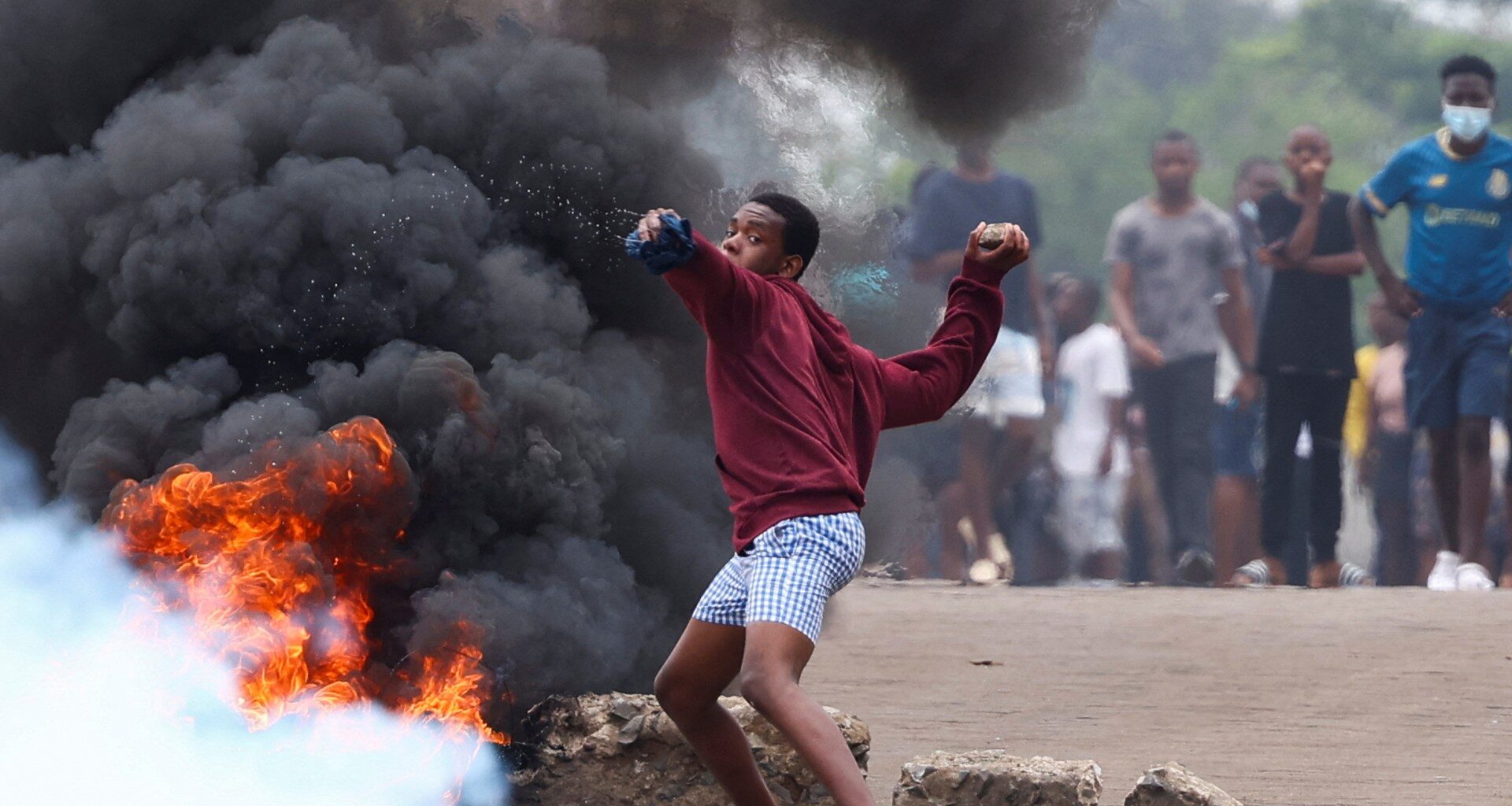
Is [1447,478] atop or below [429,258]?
below

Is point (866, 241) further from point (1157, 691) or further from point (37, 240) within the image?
point (37, 240)

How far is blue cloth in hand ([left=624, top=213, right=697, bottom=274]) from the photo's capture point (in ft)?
14.2

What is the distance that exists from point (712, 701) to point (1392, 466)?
356 inches

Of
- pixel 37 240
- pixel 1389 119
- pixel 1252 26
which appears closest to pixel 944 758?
pixel 37 240

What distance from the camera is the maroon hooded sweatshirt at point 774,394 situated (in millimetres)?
4574

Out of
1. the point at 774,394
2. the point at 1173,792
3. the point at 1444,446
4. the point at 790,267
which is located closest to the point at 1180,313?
the point at 1444,446

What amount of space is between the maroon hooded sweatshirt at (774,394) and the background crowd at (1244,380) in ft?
17.5

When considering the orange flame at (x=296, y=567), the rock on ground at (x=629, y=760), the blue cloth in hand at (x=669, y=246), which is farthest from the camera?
the rock on ground at (x=629, y=760)

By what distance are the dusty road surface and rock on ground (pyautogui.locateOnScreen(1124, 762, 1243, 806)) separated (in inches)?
29.7

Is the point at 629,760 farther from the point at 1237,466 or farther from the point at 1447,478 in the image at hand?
the point at 1237,466

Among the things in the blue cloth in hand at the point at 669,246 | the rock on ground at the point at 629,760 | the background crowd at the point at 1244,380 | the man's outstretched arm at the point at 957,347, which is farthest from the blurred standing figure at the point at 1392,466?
the blue cloth in hand at the point at 669,246

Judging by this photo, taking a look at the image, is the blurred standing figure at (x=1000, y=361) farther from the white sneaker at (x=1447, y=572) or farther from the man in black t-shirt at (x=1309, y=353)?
the white sneaker at (x=1447, y=572)

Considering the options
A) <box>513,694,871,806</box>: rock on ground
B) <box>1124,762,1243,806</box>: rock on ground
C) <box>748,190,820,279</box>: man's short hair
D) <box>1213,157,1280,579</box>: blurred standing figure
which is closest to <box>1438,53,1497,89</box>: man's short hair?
<box>1213,157,1280,579</box>: blurred standing figure

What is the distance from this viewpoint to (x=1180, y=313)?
12070 millimetres
